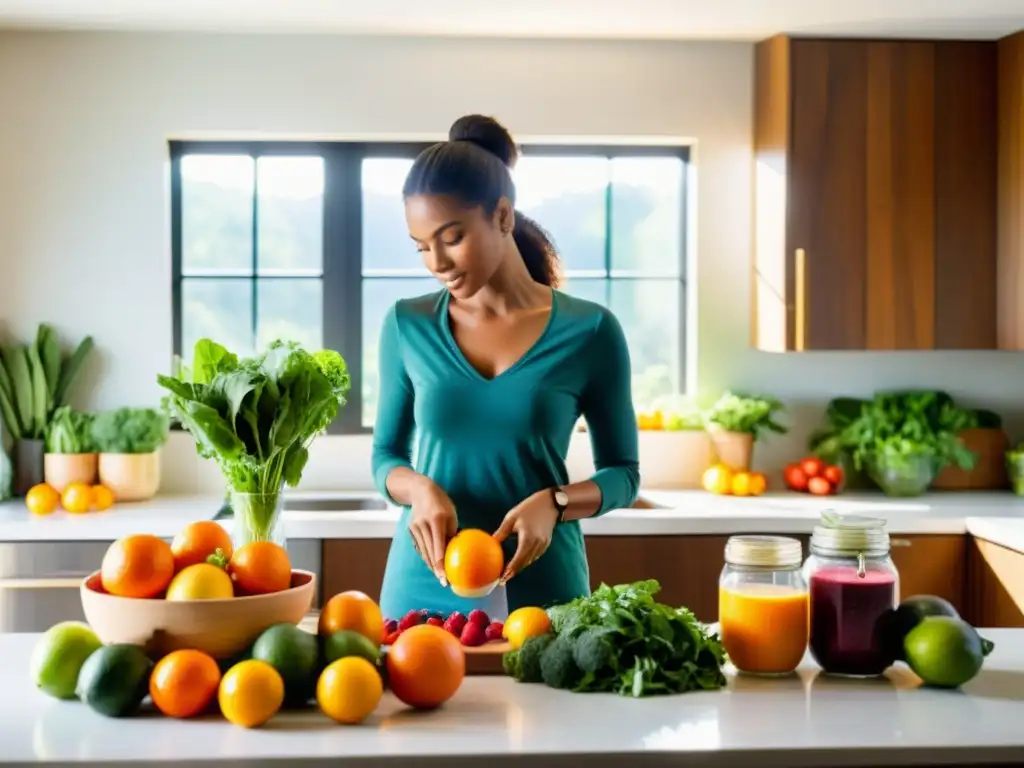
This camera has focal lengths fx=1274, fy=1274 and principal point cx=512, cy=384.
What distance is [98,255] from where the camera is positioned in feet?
14.0

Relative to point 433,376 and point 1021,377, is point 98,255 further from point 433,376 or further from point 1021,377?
point 1021,377

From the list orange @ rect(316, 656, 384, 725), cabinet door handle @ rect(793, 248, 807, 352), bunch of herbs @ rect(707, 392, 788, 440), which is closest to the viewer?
orange @ rect(316, 656, 384, 725)

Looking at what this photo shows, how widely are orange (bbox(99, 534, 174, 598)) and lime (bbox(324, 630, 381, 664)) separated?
0.78ft

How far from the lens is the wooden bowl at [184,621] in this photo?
1.67 m

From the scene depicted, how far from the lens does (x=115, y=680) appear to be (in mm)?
1589

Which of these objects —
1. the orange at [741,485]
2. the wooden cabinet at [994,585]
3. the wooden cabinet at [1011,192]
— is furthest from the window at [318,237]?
the wooden cabinet at [994,585]

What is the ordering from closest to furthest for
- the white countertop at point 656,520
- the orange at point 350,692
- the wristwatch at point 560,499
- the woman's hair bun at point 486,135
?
1. the orange at point 350,692
2. the wristwatch at point 560,499
3. the woman's hair bun at point 486,135
4. the white countertop at point 656,520

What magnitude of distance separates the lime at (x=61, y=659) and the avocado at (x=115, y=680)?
0.05 meters

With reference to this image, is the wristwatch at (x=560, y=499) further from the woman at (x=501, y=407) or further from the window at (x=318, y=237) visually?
the window at (x=318, y=237)

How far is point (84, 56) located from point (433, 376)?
8.26 ft

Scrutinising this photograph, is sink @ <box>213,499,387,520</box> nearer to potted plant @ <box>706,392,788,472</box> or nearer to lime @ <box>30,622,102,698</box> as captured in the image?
potted plant @ <box>706,392,788,472</box>

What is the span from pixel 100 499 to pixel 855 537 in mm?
2690

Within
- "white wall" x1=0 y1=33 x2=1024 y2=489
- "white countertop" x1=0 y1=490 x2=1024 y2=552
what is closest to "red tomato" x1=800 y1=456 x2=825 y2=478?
"white countertop" x1=0 y1=490 x2=1024 y2=552

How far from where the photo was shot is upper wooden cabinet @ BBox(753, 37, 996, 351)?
408 centimetres
